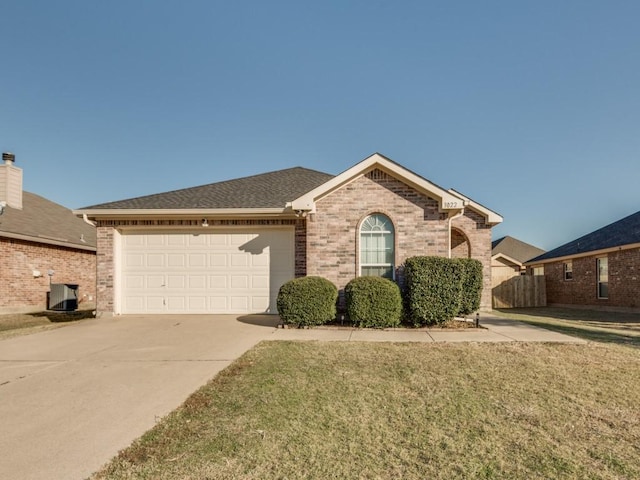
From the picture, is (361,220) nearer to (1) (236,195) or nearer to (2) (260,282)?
(2) (260,282)

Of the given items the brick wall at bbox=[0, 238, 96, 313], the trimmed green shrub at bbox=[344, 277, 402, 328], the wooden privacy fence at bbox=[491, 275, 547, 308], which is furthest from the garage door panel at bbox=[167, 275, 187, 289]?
the wooden privacy fence at bbox=[491, 275, 547, 308]

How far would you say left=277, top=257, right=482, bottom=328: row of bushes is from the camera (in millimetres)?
9133

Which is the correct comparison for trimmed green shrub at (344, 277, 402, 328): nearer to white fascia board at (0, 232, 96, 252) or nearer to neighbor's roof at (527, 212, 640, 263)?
neighbor's roof at (527, 212, 640, 263)

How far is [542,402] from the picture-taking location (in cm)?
425

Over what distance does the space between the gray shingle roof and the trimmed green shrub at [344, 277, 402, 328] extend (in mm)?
3955

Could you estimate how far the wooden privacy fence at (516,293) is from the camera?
18641mm

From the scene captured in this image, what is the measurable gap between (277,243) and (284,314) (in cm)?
303

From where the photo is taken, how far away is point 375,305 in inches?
359

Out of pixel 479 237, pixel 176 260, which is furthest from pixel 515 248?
pixel 176 260

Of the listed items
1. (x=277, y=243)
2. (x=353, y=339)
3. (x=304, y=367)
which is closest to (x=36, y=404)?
(x=304, y=367)

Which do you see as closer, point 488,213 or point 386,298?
point 386,298

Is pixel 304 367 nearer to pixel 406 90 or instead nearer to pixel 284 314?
pixel 284 314

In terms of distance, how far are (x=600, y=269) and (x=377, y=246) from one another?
13091mm

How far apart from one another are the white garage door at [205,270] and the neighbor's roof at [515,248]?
3165 centimetres
